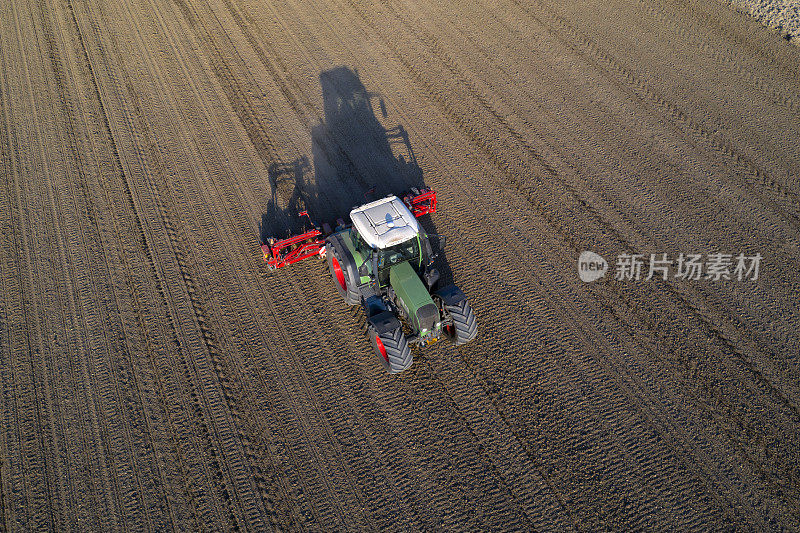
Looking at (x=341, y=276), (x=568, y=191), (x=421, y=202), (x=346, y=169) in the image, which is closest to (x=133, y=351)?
(x=341, y=276)

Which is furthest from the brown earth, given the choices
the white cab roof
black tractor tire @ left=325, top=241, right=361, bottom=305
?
the white cab roof

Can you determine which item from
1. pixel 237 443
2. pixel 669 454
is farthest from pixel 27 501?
pixel 669 454

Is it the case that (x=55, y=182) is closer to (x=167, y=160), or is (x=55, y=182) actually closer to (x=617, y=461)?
(x=167, y=160)

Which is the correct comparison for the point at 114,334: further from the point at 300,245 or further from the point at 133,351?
the point at 300,245

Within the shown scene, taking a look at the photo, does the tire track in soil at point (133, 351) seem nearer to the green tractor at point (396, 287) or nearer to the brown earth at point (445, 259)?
the brown earth at point (445, 259)

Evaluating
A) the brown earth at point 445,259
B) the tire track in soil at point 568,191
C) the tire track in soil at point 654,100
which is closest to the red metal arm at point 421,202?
the brown earth at point 445,259

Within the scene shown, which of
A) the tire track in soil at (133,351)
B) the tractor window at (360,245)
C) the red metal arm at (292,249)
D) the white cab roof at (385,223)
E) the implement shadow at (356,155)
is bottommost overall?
the tire track in soil at (133,351)

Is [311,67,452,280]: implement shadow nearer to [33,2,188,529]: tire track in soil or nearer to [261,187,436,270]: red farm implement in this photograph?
[261,187,436,270]: red farm implement
